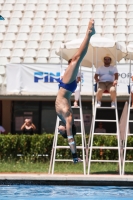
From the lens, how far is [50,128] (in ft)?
82.7

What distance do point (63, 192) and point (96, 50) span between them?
4.77 meters

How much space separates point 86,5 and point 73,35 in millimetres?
2804

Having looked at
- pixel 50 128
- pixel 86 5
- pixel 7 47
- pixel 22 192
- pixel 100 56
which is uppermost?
pixel 86 5

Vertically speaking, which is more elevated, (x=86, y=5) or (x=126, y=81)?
(x=86, y=5)

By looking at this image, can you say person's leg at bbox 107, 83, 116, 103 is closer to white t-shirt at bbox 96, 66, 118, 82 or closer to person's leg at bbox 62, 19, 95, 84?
white t-shirt at bbox 96, 66, 118, 82

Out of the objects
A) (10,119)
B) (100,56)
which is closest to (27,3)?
(10,119)

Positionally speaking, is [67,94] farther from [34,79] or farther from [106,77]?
[34,79]

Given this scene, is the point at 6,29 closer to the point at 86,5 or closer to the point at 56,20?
the point at 56,20

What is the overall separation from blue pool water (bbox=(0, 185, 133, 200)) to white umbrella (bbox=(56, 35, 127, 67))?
3.70 meters

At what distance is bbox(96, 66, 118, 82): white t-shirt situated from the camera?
45.6 ft

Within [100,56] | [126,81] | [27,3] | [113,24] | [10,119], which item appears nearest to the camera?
[100,56]

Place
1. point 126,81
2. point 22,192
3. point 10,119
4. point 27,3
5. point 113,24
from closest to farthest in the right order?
point 22,192
point 126,81
point 10,119
point 113,24
point 27,3

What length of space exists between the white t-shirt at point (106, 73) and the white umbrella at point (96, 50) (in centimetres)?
57

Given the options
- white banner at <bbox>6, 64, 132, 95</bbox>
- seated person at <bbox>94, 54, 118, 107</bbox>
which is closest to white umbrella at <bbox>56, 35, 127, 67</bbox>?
seated person at <bbox>94, 54, 118, 107</bbox>
